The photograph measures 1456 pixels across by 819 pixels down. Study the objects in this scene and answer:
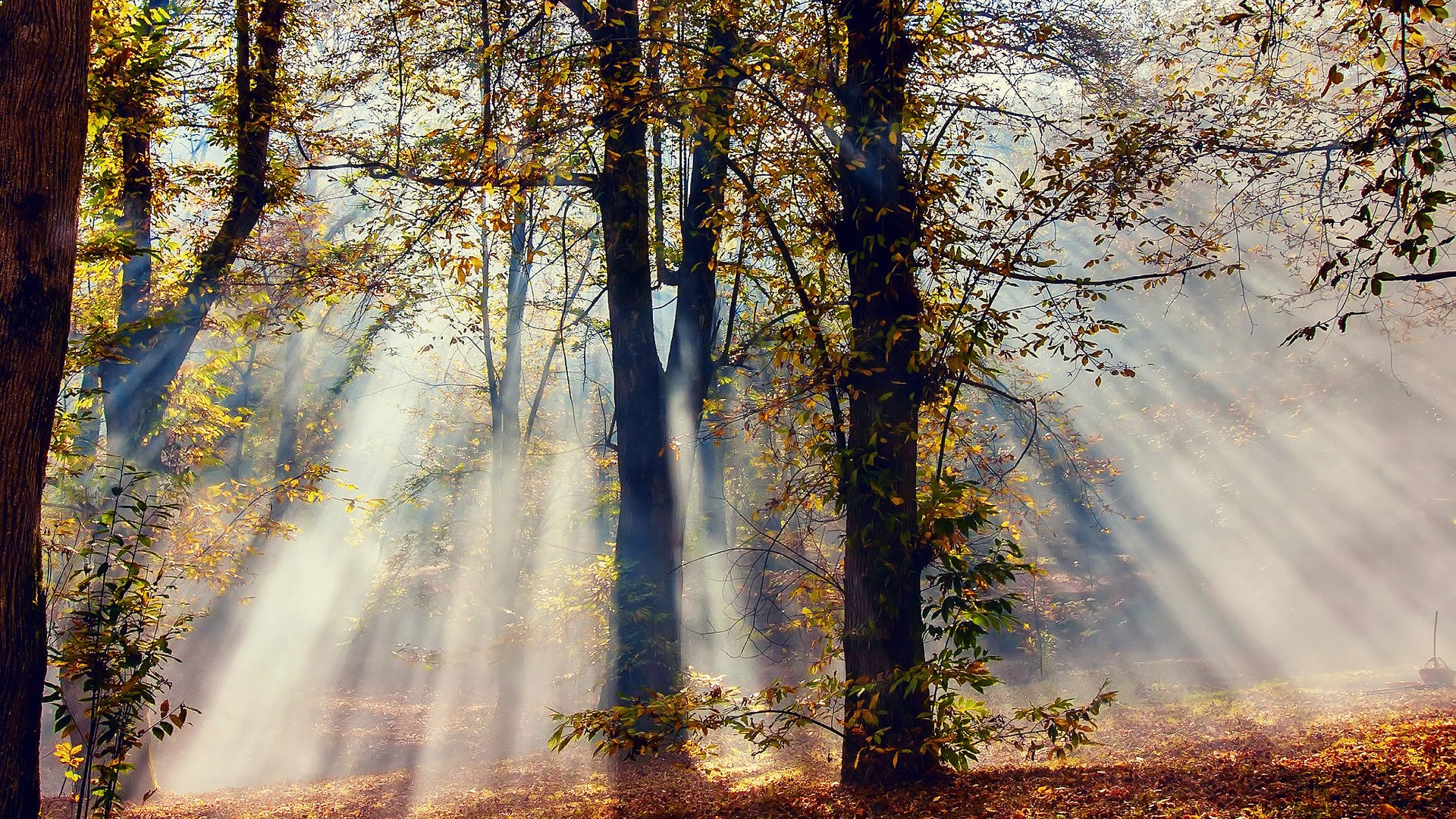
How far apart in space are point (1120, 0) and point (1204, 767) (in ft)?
21.7

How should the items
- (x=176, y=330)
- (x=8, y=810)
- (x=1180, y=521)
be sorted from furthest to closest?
(x=1180, y=521)
(x=176, y=330)
(x=8, y=810)

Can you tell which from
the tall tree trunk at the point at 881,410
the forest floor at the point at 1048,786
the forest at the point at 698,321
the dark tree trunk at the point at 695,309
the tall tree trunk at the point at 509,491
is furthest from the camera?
the tall tree trunk at the point at 509,491

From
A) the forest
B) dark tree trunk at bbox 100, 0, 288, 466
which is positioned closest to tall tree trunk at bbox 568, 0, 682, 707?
the forest

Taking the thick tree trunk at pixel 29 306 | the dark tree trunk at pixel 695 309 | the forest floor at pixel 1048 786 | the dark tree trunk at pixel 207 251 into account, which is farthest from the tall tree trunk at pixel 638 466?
the thick tree trunk at pixel 29 306

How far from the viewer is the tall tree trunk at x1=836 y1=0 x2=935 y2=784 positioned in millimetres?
5602

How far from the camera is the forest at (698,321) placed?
4.78 meters

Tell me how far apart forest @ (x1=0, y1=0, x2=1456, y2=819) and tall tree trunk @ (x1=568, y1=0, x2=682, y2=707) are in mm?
50

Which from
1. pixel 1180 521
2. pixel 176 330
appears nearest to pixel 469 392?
pixel 176 330

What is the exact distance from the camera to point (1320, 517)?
26.7 meters

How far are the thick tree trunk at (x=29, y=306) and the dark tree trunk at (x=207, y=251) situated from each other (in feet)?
13.9

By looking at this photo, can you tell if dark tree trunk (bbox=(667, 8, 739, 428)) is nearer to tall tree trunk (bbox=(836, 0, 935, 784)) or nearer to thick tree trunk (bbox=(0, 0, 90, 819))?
tall tree trunk (bbox=(836, 0, 935, 784))

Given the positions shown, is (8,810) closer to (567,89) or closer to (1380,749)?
(567,89)

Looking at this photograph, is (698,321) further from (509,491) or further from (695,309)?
(509,491)

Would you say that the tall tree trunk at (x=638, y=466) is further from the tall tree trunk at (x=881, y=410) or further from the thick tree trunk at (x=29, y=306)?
the thick tree trunk at (x=29, y=306)
